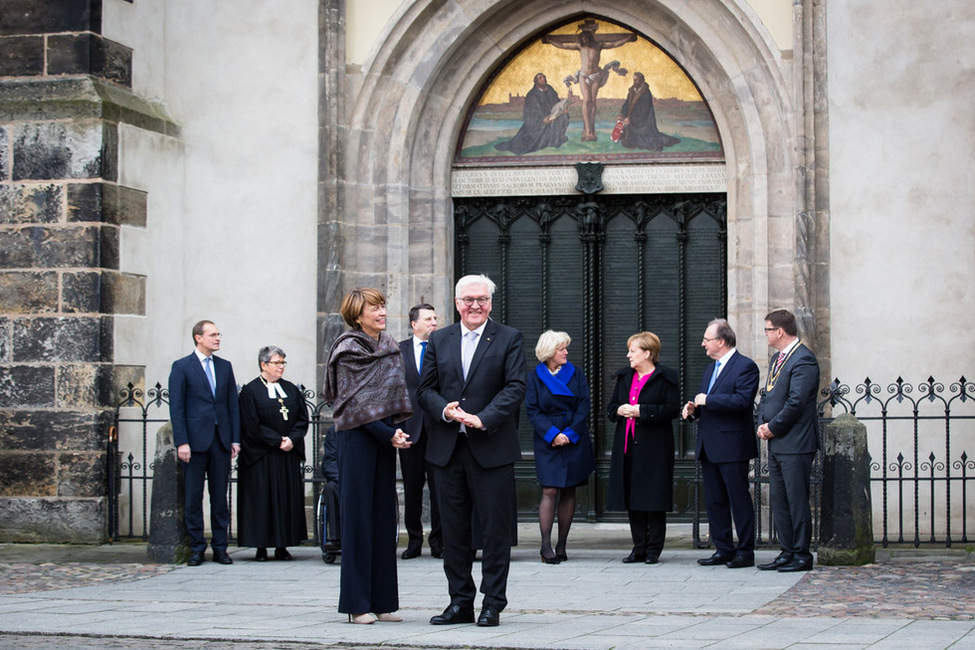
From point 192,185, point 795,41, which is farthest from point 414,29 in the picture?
point 795,41

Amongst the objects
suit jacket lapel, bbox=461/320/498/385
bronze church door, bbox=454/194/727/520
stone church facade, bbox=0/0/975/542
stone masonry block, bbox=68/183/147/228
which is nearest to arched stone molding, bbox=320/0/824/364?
stone church facade, bbox=0/0/975/542

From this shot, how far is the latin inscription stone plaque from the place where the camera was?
42.6ft

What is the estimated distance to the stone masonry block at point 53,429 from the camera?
11953 mm

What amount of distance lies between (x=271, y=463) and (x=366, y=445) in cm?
357

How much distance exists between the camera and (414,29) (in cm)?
1298

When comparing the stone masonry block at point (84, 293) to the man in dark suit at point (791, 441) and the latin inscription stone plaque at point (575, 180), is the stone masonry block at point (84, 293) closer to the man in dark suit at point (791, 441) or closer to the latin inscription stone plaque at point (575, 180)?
the latin inscription stone plaque at point (575, 180)

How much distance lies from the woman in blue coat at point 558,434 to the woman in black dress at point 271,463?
72.0 inches

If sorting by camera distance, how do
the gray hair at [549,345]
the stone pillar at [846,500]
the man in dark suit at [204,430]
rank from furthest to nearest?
1. the man in dark suit at [204,430]
2. the gray hair at [549,345]
3. the stone pillar at [846,500]

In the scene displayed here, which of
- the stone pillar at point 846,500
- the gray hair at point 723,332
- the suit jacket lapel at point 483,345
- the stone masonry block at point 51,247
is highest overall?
the stone masonry block at point 51,247

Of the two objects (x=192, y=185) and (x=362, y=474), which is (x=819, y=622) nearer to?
(x=362, y=474)

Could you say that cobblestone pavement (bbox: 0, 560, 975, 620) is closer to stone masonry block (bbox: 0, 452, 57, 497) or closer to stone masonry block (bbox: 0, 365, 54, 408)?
stone masonry block (bbox: 0, 452, 57, 497)

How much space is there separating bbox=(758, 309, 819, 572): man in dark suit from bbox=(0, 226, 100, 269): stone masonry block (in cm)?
570

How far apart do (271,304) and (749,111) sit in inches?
179

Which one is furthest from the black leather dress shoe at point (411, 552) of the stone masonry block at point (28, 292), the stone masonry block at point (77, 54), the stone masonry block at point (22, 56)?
the stone masonry block at point (22, 56)
